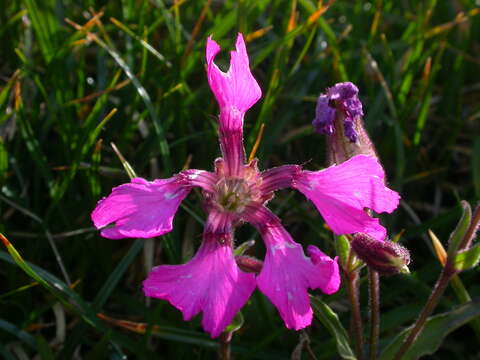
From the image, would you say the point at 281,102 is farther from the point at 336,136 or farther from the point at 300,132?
the point at 336,136

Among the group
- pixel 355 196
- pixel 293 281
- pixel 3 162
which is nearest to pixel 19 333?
pixel 3 162

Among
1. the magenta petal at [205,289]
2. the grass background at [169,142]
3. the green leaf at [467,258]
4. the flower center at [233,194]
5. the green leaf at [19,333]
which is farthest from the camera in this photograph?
the grass background at [169,142]

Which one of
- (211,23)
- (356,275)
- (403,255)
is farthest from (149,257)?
(211,23)

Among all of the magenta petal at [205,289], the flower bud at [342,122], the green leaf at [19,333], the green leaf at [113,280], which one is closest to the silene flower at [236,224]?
the magenta petal at [205,289]

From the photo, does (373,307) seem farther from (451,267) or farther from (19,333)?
(19,333)

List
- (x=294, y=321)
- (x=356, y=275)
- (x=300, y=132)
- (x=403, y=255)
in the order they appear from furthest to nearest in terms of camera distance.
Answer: (x=300, y=132) → (x=356, y=275) → (x=403, y=255) → (x=294, y=321)

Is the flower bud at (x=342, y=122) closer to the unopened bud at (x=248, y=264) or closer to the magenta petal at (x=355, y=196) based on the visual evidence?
the magenta petal at (x=355, y=196)
